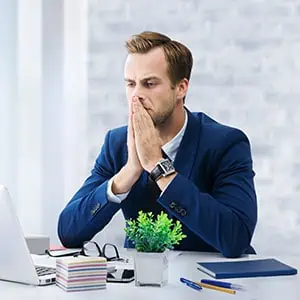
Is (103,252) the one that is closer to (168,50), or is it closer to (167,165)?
(167,165)

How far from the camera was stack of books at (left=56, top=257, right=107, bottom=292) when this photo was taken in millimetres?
1295

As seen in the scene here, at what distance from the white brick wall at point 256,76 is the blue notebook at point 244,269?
3.31 ft

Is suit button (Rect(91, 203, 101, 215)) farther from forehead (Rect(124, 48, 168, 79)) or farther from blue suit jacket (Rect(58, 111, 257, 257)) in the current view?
forehead (Rect(124, 48, 168, 79))

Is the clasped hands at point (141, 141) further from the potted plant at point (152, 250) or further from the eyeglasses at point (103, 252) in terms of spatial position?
the potted plant at point (152, 250)

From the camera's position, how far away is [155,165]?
6.24ft

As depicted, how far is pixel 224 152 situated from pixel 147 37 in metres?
0.51

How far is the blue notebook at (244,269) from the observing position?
1.47 metres

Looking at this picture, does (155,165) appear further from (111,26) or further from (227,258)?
(111,26)

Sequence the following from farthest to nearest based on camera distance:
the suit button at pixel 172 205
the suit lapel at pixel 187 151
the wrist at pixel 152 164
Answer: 1. the suit lapel at pixel 187 151
2. the wrist at pixel 152 164
3. the suit button at pixel 172 205

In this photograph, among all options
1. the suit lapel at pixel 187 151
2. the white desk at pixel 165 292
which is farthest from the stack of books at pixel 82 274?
the suit lapel at pixel 187 151

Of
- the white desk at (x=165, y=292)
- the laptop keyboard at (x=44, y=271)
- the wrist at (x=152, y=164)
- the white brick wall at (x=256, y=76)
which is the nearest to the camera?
the white desk at (x=165, y=292)

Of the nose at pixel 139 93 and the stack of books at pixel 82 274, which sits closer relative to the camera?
the stack of books at pixel 82 274

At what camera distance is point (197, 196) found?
5.81 feet

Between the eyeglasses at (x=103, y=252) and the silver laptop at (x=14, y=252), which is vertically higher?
the silver laptop at (x=14, y=252)
